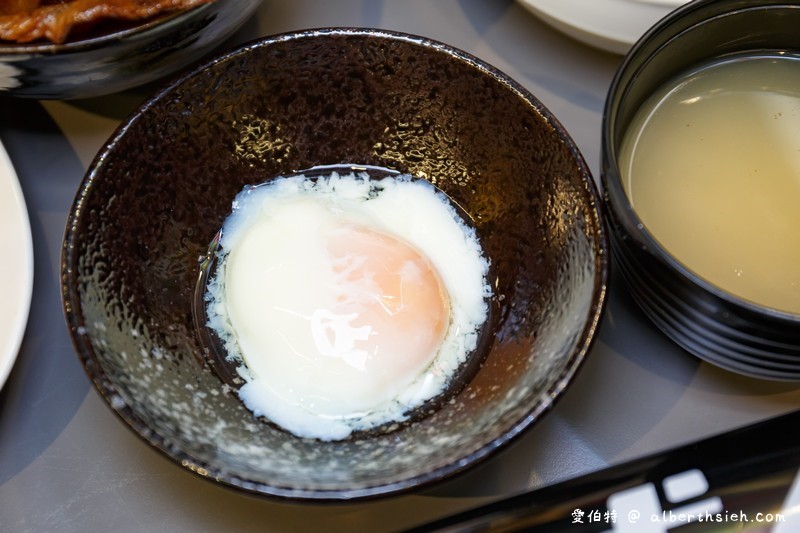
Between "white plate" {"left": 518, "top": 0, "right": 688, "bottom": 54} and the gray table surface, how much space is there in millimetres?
164

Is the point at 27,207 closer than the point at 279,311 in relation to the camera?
No

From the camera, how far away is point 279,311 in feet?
3.73

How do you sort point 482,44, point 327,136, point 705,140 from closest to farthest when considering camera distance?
1. point 705,140
2. point 327,136
3. point 482,44

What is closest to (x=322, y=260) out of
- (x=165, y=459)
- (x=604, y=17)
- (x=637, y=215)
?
(x=165, y=459)

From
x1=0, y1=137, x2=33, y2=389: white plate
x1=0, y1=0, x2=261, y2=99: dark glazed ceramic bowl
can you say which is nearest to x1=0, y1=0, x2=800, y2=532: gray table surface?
x1=0, y1=137, x2=33, y2=389: white plate

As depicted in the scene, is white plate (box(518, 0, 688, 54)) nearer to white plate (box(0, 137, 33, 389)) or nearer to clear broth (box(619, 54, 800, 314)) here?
clear broth (box(619, 54, 800, 314))

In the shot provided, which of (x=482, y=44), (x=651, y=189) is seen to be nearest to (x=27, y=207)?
(x=482, y=44)

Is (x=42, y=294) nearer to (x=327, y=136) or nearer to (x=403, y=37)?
(x=327, y=136)

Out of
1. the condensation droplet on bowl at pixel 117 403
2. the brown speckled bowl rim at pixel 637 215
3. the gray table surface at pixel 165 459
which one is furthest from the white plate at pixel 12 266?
the brown speckled bowl rim at pixel 637 215

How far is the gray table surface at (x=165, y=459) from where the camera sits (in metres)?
1.06

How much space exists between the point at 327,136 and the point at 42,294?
0.53 metres

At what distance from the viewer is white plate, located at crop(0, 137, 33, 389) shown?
3.51 ft

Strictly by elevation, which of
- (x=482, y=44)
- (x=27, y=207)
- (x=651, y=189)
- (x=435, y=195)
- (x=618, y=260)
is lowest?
(x=618, y=260)

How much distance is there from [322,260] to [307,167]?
206 millimetres
